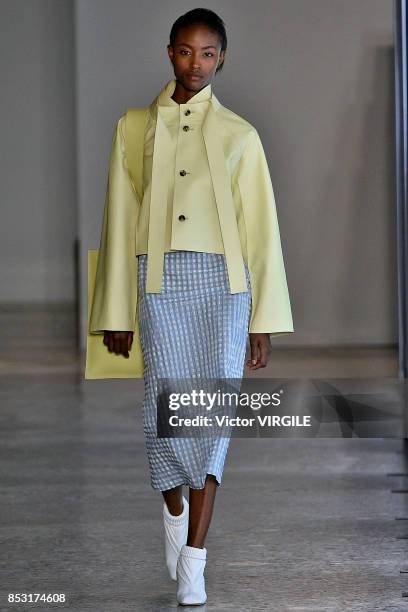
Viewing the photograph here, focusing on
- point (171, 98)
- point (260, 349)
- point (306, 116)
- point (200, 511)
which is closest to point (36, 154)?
point (306, 116)

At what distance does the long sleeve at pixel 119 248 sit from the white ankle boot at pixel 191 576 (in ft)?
1.74

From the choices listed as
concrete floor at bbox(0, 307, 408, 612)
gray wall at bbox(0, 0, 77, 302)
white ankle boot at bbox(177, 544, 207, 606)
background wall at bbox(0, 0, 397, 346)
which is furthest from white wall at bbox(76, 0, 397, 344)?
white ankle boot at bbox(177, 544, 207, 606)

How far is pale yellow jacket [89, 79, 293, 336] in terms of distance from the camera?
2693 mm

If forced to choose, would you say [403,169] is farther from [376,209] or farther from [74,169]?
[74,169]

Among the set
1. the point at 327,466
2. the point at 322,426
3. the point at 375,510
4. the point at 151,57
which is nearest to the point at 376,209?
the point at 151,57

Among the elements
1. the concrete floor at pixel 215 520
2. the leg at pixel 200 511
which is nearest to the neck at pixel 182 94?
the leg at pixel 200 511

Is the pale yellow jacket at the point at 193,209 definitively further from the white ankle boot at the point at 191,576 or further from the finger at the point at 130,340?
the white ankle boot at the point at 191,576

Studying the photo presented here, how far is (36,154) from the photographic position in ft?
43.3

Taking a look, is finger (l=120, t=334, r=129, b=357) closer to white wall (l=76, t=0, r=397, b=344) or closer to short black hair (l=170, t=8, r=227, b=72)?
short black hair (l=170, t=8, r=227, b=72)

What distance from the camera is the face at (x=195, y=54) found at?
266cm

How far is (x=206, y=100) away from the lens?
2.76 m

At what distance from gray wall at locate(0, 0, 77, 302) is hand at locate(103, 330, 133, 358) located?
10254 mm

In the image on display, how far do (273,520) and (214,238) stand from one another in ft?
3.91

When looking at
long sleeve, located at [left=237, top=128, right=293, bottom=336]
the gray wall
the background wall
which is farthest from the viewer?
the gray wall
